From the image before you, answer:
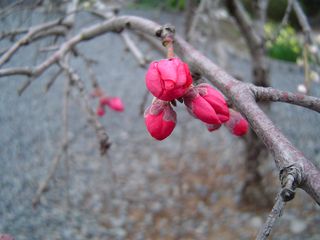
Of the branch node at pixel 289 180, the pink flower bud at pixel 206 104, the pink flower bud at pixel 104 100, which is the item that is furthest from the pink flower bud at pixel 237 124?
the pink flower bud at pixel 104 100

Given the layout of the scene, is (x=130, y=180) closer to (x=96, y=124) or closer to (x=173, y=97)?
(x=96, y=124)

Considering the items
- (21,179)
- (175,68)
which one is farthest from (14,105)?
(175,68)

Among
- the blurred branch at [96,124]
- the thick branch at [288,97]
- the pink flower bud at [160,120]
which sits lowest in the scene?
the blurred branch at [96,124]

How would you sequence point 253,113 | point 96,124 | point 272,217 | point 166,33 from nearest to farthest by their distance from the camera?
point 272,217
point 253,113
point 166,33
point 96,124

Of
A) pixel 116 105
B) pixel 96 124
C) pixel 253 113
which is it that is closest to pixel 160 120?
pixel 253 113

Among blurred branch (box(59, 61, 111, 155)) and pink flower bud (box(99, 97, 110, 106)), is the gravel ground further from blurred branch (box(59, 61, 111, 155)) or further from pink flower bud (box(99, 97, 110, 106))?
blurred branch (box(59, 61, 111, 155))

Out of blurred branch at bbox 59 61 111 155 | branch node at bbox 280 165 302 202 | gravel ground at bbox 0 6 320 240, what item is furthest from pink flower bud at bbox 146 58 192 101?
gravel ground at bbox 0 6 320 240

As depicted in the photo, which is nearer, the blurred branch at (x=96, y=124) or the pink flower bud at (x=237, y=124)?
the pink flower bud at (x=237, y=124)

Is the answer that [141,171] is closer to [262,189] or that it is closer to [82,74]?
[262,189]

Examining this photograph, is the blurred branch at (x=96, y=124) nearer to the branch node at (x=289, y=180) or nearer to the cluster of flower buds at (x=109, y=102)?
the cluster of flower buds at (x=109, y=102)
